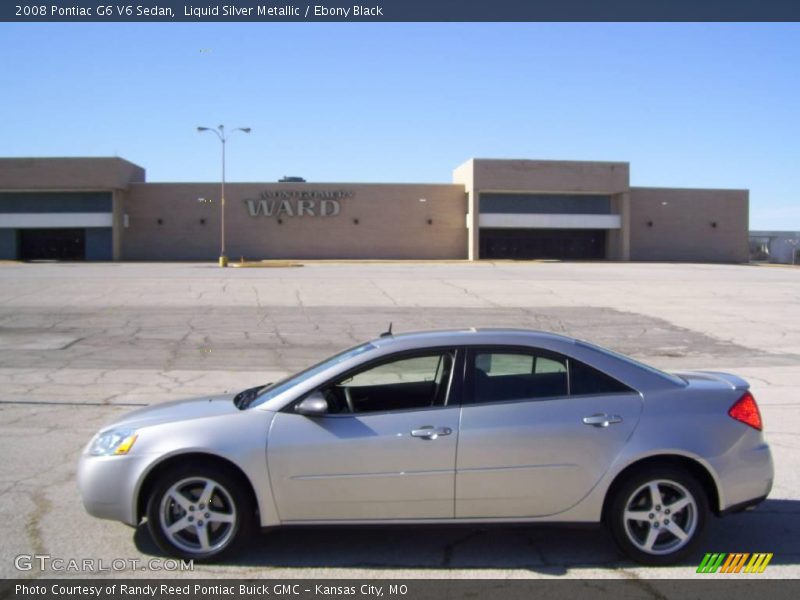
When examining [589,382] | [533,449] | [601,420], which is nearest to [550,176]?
[589,382]

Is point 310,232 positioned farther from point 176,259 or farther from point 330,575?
point 330,575

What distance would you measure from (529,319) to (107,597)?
17.1 meters

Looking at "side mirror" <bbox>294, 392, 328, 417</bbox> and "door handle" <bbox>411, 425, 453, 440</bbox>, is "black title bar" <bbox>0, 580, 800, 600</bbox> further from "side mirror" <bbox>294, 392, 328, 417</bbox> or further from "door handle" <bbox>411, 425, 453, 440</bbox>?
"side mirror" <bbox>294, 392, 328, 417</bbox>

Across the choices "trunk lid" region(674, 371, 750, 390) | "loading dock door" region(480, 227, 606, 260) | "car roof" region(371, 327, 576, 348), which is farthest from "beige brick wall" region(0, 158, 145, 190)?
"trunk lid" region(674, 371, 750, 390)

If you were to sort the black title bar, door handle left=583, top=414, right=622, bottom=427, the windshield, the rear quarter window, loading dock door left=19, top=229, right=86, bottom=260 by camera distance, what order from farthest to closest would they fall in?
loading dock door left=19, top=229, right=86, bottom=260
the windshield
the rear quarter window
door handle left=583, top=414, right=622, bottom=427
the black title bar

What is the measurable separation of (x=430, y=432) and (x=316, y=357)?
1017cm

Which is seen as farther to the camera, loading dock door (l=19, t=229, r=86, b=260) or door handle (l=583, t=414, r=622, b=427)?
loading dock door (l=19, t=229, r=86, b=260)

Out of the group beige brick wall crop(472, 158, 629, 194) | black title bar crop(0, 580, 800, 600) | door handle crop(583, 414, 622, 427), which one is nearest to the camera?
black title bar crop(0, 580, 800, 600)

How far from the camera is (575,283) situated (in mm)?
31250

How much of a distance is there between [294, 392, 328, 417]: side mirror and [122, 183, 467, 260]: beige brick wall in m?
57.9

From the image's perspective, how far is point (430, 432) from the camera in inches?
184

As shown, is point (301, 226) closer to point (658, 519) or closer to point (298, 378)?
point (298, 378)

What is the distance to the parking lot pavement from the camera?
4934mm

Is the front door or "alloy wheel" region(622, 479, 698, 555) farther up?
the front door
